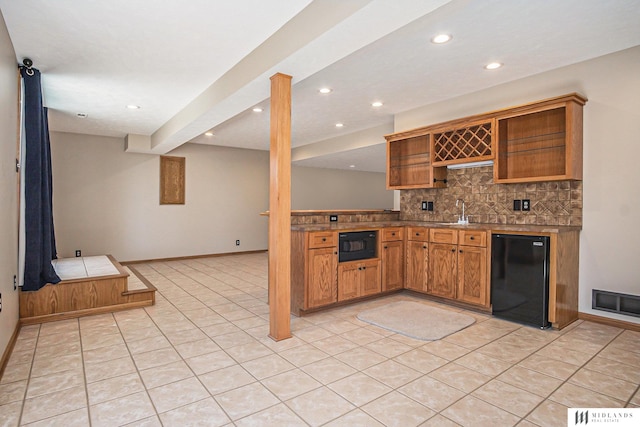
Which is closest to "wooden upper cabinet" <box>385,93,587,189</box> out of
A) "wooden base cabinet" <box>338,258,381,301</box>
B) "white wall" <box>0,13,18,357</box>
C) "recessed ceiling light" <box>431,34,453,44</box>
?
"recessed ceiling light" <box>431,34,453,44</box>

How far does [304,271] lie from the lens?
3.69m

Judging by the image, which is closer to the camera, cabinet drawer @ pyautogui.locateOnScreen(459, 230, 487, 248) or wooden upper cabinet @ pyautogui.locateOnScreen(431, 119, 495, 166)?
cabinet drawer @ pyautogui.locateOnScreen(459, 230, 487, 248)

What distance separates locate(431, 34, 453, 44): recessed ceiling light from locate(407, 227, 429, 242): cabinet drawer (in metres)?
2.15

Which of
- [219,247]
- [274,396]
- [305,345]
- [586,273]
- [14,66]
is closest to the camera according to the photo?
[274,396]

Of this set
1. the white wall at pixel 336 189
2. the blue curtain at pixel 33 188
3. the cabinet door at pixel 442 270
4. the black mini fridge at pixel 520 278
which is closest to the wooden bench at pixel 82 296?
the blue curtain at pixel 33 188

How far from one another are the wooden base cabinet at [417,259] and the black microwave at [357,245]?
538 millimetres

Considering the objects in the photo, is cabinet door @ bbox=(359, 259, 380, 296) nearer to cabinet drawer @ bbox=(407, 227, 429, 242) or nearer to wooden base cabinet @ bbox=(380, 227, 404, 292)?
wooden base cabinet @ bbox=(380, 227, 404, 292)

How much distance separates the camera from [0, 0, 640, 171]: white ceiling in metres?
2.46

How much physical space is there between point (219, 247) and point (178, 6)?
624 centimetres

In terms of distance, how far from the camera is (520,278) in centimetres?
347

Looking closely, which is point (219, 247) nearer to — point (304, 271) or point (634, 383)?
point (304, 271)

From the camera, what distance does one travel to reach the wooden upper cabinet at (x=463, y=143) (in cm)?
410

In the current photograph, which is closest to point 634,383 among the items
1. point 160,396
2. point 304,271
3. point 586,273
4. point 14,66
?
point 586,273

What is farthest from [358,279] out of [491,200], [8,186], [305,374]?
[8,186]
